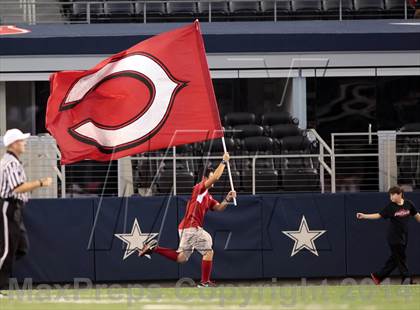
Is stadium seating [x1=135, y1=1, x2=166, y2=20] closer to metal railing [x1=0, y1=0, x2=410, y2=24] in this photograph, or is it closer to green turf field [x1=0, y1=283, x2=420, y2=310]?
metal railing [x1=0, y1=0, x2=410, y2=24]

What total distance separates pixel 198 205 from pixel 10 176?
14.8ft

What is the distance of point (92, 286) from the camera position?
18094 mm

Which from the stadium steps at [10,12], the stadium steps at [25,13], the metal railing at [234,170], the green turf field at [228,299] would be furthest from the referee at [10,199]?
the stadium steps at [10,12]

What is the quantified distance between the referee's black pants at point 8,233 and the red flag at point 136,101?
3.52m

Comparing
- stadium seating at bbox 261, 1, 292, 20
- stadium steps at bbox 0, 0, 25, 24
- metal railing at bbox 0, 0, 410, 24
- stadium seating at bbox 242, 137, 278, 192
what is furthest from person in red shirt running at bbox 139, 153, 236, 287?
stadium steps at bbox 0, 0, 25, 24

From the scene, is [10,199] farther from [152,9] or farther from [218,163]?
[152,9]

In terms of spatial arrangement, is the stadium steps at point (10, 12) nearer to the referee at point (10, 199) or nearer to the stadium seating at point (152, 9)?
the stadium seating at point (152, 9)

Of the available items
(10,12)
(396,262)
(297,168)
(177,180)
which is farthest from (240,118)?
(10,12)

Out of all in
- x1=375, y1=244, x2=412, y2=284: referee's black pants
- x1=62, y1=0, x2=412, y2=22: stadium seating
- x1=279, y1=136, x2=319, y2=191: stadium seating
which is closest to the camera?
x1=375, y1=244, x2=412, y2=284: referee's black pants

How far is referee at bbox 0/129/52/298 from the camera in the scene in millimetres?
11844

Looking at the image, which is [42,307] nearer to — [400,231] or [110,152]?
[110,152]

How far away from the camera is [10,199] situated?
39.4ft

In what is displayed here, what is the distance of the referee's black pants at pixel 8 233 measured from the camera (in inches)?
470

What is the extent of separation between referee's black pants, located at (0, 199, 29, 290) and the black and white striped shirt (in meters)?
0.13
